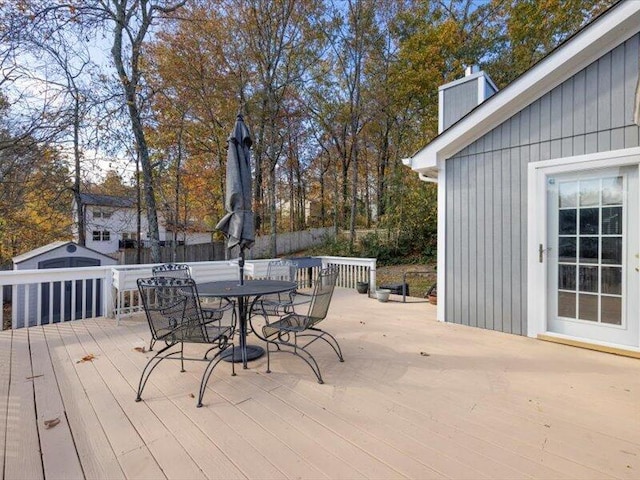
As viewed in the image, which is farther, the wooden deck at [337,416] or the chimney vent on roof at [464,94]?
the chimney vent on roof at [464,94]

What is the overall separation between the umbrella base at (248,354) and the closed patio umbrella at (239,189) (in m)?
1.05

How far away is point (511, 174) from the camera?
4141mm

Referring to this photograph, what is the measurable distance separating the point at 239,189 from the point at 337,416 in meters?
2.16

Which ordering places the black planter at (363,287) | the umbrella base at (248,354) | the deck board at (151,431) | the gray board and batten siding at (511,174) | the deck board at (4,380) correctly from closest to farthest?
the deck board at (151,431) < the deck board at (4,380) < the umbrella base at (248,354) < the gray board and batten siding at (511,174) < the black planter at (363,287)

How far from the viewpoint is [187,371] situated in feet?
9.87

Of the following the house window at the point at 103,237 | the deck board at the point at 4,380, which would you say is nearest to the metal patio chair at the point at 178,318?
the deck board at the point at 4,380

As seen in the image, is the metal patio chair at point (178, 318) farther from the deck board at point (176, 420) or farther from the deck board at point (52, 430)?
the deck board at point (52, 430)

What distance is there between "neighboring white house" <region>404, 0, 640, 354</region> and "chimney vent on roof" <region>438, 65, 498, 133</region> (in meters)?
0.12

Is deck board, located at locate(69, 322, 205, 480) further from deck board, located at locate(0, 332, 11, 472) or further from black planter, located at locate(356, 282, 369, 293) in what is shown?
black planter, located at locate(356, 282, 369, 293)

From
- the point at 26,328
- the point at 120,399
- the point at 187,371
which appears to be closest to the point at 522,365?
the point at 187,371

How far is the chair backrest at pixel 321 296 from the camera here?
3018 millimetres

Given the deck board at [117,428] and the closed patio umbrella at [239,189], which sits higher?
the closed patio umbrella at [239,189]

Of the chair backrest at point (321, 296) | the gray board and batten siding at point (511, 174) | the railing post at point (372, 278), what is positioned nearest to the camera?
the chair backrest at point (321, 296)

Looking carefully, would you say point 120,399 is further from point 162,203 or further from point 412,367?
point 162,203
